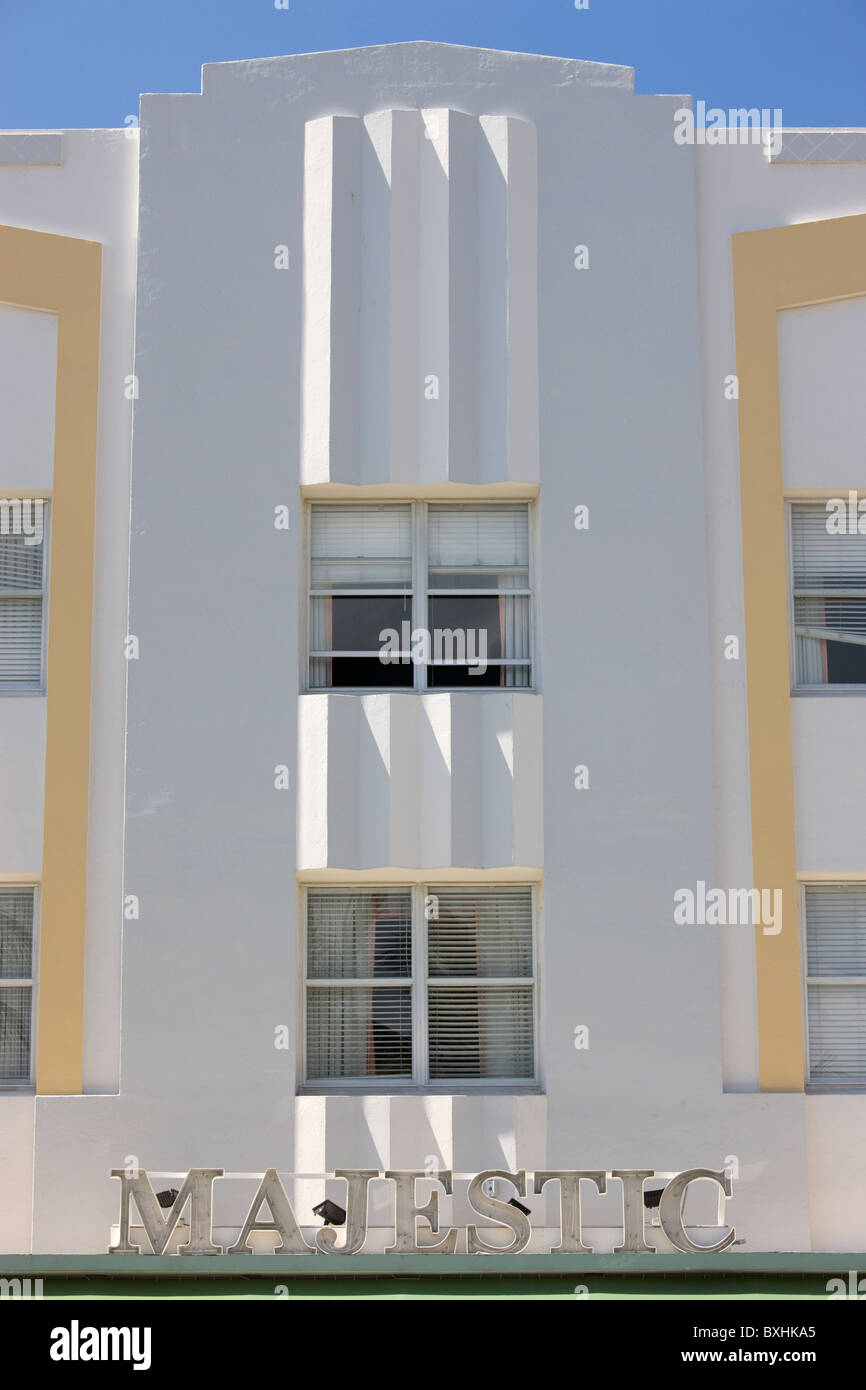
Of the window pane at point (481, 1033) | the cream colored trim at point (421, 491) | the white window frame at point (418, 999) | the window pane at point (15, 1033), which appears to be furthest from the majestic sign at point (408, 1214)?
the cream colored trim at point (421, 491)

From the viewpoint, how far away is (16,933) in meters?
11.6

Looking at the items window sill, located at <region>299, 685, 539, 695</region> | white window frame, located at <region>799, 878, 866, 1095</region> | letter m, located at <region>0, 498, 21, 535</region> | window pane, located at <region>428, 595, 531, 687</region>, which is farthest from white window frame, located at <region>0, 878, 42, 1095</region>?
white window frame, located at <region>799, 878, 866, 1095</region>

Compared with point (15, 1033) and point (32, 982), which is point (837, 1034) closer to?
point (32, 982)

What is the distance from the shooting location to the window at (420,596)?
38.6 feet

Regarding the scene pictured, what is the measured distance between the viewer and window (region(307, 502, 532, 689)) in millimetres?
11773

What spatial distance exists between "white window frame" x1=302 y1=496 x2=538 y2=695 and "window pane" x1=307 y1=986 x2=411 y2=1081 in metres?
2.35

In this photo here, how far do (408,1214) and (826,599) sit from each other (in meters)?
5.87

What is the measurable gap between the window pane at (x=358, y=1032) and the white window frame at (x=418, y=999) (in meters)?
0.05

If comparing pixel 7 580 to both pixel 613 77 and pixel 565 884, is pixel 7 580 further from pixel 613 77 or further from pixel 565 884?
pixel 613 77

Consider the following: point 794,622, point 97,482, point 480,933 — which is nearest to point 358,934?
point 480,933

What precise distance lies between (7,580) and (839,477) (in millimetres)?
6796

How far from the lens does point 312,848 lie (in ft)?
36.6

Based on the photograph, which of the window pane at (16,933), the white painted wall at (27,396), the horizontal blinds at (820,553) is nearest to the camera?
the window pane at (16,933)

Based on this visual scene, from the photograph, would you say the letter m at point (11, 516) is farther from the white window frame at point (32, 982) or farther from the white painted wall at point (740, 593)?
the white painted wall at point (740, 593)
